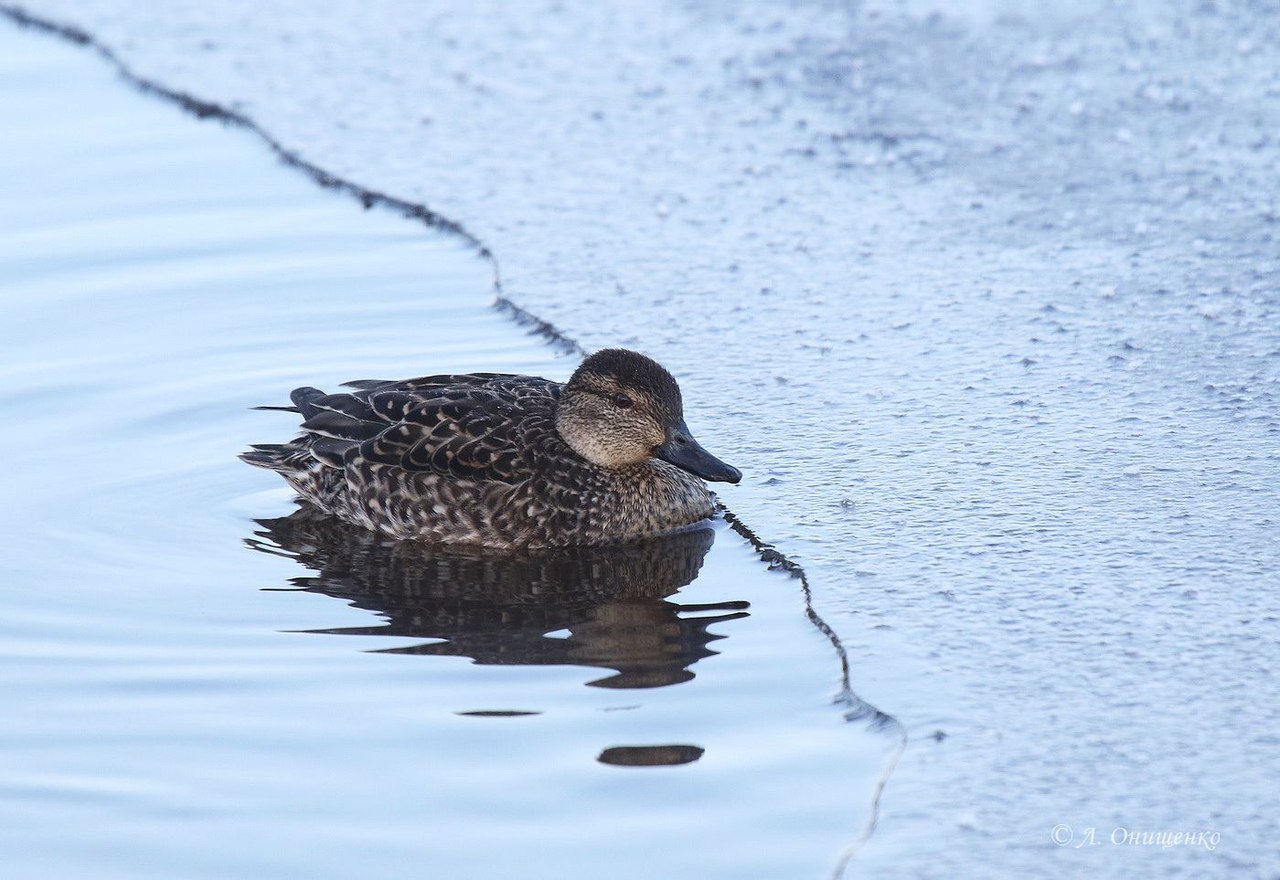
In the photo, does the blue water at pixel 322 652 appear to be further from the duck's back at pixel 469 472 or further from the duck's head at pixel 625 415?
the duck's head at pixel 625 415

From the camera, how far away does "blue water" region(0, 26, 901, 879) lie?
4.24 meters

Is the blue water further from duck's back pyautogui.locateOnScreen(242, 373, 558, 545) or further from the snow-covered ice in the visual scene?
the snow-covered ice

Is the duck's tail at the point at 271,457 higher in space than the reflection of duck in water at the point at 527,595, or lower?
higher

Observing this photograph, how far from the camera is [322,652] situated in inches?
206

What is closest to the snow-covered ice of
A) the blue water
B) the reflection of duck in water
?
the blue water

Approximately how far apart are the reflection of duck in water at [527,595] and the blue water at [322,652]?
1cm

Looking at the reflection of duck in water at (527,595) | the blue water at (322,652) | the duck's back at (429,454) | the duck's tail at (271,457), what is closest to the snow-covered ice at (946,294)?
the blue water at (322,652)

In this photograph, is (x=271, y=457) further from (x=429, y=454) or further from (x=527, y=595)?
(x=527, y=595)

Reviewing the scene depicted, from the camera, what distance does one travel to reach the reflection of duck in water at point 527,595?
17.2ft

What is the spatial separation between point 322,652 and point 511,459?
1391mm

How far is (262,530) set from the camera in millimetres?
6410

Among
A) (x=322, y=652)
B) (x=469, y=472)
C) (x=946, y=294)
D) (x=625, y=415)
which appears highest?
(x=946, y=294)

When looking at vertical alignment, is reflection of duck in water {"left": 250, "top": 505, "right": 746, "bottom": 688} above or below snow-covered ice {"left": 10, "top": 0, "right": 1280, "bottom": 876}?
below

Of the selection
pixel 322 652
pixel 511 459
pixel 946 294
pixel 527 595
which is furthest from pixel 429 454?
pixel 946 294
